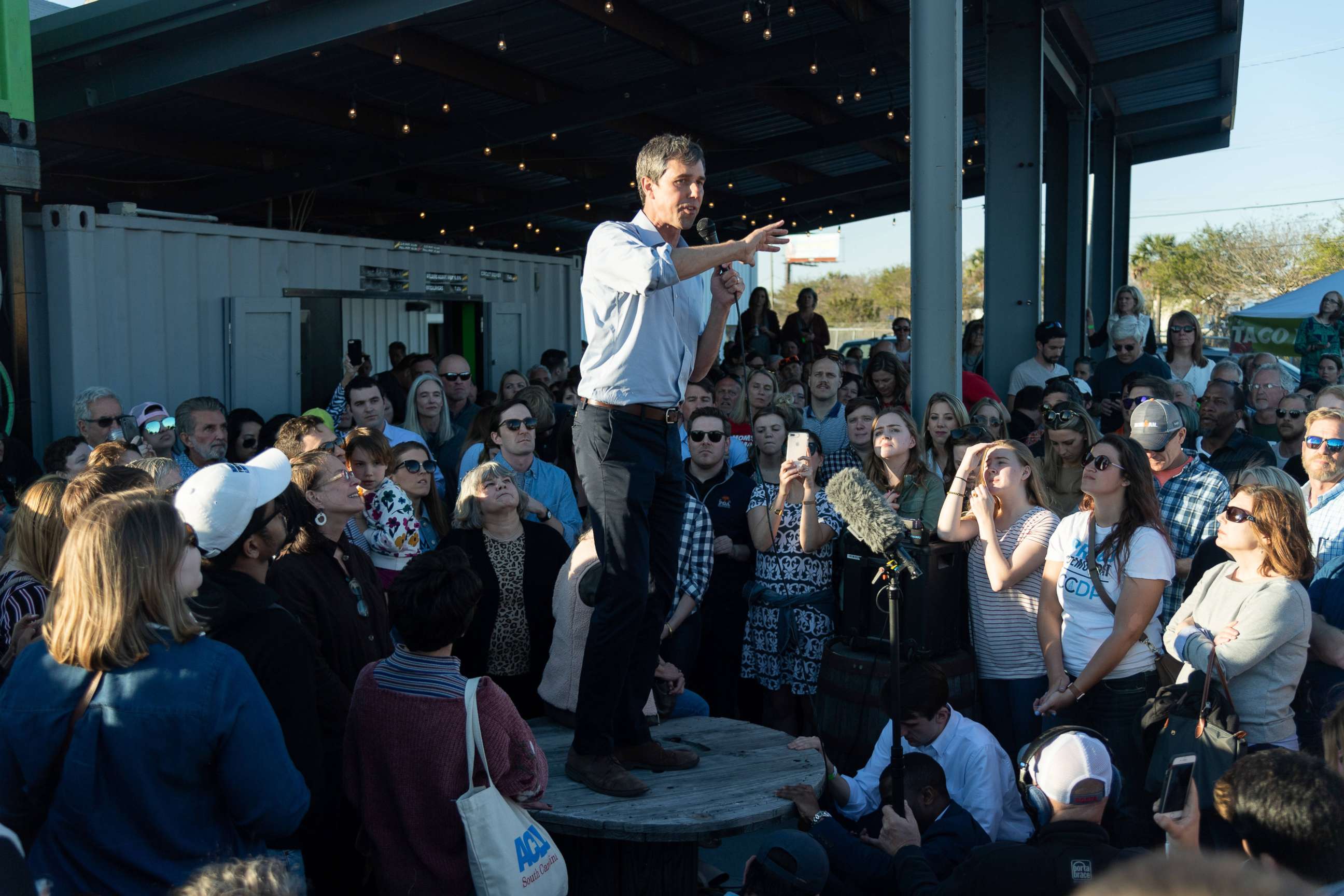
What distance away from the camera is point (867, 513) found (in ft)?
11.0

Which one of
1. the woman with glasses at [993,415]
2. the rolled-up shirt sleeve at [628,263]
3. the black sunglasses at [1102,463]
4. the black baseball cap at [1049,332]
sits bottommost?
the black sunglasses at [1102,463]

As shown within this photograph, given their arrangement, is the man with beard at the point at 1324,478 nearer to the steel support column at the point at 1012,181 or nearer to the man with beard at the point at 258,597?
the man with beard at the point at 258,597

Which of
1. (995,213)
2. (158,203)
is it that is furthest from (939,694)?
(158,203)

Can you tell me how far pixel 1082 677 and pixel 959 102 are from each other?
119 inches

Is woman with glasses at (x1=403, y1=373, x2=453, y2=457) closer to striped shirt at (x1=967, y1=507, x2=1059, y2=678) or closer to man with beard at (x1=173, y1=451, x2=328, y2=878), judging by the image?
striped shirt at (x1=967, y1=507, x2=1059, y2=678)

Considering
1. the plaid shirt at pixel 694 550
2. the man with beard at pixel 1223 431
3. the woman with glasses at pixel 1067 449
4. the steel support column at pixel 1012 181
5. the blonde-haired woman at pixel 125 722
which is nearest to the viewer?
the blonde-haired woman at pixel 125 722

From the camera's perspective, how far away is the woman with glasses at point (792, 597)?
16.2 feet

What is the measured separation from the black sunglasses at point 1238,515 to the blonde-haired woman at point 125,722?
302 cm

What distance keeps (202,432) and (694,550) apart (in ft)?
10.1

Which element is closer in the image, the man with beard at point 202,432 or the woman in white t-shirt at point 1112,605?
the woman in white t-shirt at point 1112,605

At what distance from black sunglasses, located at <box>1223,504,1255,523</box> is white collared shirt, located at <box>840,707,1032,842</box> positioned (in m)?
1.07

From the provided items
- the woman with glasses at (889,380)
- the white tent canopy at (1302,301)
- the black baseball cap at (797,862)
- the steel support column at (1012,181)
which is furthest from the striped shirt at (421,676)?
the white tent canopy at (1302,301)

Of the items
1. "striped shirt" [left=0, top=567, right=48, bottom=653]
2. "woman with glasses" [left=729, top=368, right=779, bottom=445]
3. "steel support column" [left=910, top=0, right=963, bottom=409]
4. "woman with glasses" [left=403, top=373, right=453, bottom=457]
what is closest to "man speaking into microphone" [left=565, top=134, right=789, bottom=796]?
"striped shirt" [left=0, top=567, right=48, bottom=653]

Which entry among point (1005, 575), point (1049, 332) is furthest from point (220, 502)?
point (1049, 332)
